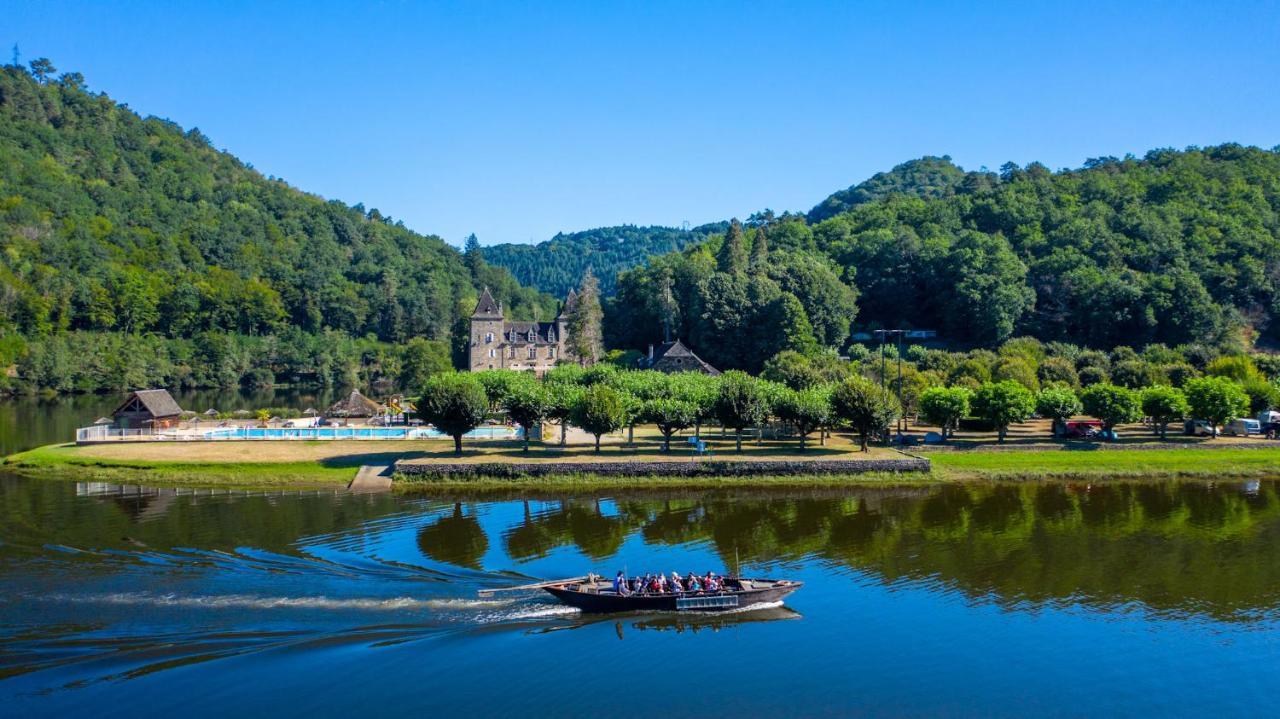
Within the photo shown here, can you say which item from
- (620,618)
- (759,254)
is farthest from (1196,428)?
(759,254)

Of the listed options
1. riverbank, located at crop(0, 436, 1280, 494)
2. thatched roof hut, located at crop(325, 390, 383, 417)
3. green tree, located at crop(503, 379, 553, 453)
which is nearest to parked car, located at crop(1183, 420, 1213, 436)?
riverbank, located at crop(0, 436, 1280, 494)

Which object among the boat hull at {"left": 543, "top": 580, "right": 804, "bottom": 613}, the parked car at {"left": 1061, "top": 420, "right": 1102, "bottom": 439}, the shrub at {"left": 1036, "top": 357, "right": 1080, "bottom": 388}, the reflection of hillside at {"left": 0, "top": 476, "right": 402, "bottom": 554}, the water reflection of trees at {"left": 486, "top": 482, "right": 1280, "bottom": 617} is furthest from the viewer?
the shrub at {"left": 1036, "top": 357, "right": 1080, "bottom": 388}

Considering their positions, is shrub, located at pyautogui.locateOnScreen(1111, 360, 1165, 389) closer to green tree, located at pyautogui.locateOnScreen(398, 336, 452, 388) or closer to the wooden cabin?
green tree, located at pyautogui.locateOnScreen(398, 336, 452, 388)

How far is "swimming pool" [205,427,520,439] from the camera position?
6881cm

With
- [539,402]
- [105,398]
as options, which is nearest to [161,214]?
[105,398]

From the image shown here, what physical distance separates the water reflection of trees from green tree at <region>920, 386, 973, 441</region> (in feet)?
27.7

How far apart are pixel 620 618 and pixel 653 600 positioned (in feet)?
4.31

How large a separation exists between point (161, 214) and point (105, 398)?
77592 mm

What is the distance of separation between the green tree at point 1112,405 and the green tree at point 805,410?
19000 millimetres

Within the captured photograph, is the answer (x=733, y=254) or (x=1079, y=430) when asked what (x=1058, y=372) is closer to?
(x=1079, y=430)

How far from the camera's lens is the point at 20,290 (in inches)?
5418

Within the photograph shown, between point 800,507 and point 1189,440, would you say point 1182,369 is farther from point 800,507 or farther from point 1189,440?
point 800,507

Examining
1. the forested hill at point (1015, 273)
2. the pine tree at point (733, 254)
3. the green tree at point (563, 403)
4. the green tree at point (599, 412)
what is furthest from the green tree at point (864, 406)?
the pine tree at point (733, 254)

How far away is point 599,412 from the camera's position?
60.3 meters
